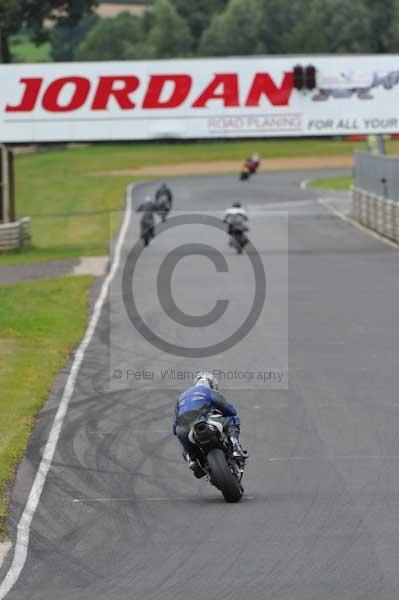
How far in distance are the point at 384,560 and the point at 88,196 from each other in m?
58.3

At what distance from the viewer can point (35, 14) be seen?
49.8 meters

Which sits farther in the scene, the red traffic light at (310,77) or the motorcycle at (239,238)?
the red traffic light at (310,77)

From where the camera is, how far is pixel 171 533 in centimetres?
1166

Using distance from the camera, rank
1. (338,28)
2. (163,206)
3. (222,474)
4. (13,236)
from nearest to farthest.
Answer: (222,474), (13,236), (163,206), (338,28)

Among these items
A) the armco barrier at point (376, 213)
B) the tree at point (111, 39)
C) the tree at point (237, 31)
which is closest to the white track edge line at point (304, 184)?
the armco barrier at point (376, 213)

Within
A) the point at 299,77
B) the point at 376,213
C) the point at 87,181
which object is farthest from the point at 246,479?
the point at 87,181

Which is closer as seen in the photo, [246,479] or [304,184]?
[246,479]

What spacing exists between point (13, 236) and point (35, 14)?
1155cm

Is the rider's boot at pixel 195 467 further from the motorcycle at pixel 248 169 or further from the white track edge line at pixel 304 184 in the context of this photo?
the motorcycle at pixel 248 169

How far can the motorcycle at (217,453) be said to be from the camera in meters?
12.4

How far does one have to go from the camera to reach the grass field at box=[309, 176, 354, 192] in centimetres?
6862

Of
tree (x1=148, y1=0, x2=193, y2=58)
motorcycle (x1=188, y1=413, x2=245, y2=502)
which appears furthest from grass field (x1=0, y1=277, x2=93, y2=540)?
tree (x1=148, y1=0, x2=193, y2=58)

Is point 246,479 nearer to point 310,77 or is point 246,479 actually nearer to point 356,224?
point 310,77

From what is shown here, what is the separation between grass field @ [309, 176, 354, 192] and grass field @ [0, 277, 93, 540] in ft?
120
